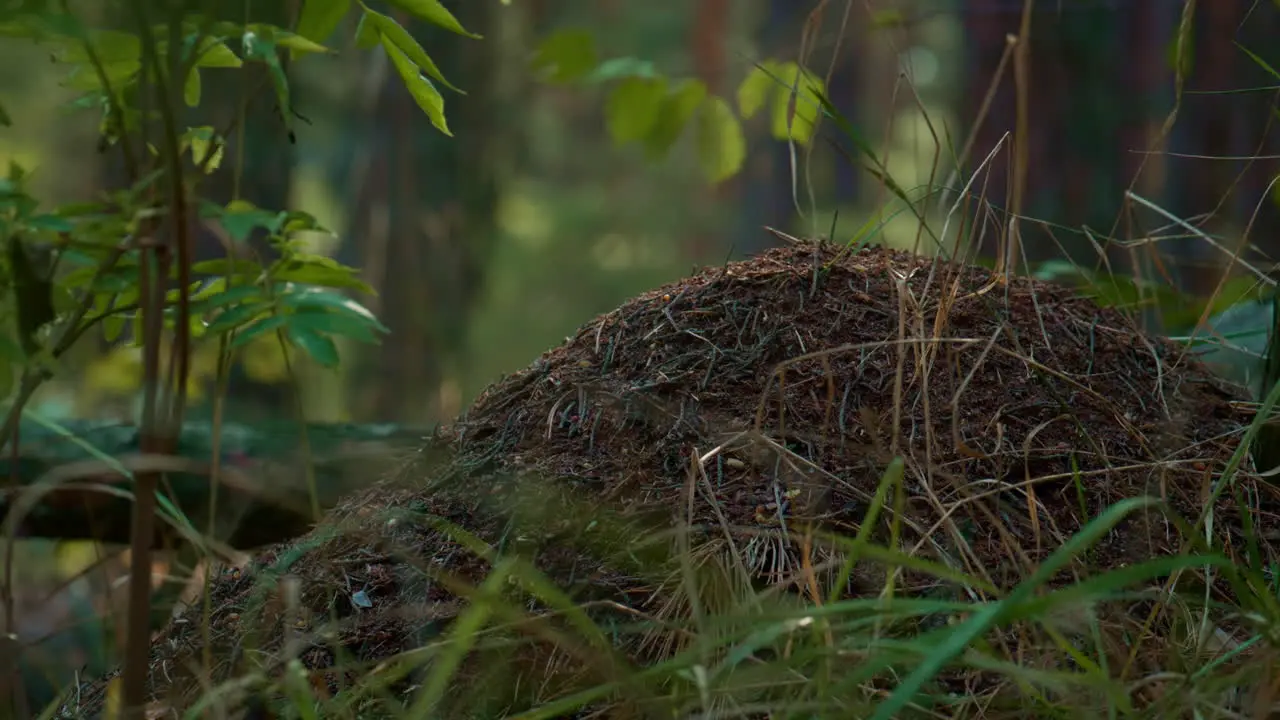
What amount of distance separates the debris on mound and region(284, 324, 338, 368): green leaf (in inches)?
10.2

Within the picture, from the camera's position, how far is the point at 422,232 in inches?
261

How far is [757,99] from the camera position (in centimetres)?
252

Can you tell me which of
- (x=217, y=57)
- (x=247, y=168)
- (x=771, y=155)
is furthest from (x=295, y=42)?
(x=771, y=155)

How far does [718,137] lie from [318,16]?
1303mm

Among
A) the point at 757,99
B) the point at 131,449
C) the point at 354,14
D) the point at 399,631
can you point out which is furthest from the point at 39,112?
the point at 399,631

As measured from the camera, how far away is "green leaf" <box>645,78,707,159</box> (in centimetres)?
262

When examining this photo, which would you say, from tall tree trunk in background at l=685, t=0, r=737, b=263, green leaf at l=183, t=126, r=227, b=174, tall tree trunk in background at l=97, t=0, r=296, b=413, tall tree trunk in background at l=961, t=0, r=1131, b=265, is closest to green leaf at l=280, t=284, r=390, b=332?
green leaf at l=183, t=126, r=227, b=174

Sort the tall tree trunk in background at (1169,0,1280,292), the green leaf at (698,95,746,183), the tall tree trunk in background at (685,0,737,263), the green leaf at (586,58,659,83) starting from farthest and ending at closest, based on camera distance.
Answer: the tall tree trunk in background at (685,0,737,263)
the tall tree trunk in background at (1169,0,1280,292)
the green leaf at (698,95,746,183)
the green leaf at (586,58,659,83)

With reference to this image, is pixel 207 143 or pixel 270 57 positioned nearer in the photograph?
pixel 270 57

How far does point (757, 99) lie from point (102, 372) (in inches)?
108

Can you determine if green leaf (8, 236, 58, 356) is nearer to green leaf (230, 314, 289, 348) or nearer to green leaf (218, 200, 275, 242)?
green leaf (218, 200, 275, 242)

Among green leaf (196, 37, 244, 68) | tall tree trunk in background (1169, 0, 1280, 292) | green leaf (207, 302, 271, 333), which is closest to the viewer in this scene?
green leaf (196, 37, 244, 68)

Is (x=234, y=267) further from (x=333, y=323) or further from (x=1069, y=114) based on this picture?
(x=1069, y=114)

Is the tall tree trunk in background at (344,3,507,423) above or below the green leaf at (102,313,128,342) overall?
below
